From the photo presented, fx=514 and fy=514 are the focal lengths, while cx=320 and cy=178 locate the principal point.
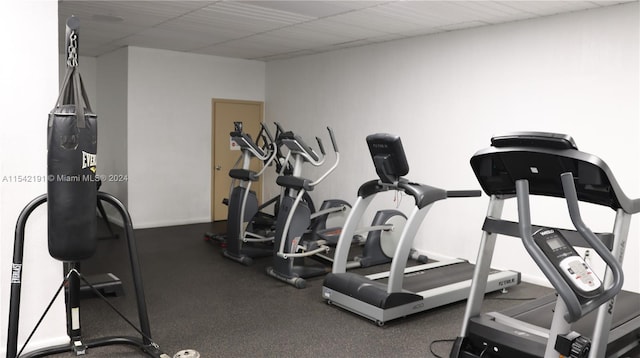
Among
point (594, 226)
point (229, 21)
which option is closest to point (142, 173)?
point (229, 21)

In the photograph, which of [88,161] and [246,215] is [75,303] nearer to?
[88,161]

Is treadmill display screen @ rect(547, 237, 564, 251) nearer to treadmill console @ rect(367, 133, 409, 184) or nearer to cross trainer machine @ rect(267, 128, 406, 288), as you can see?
treadmill console @ rect(367, 133, 409, 184)

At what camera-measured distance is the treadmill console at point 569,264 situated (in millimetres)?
2018

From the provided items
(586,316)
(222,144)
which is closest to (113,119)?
(222,144)

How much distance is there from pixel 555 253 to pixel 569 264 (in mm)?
66

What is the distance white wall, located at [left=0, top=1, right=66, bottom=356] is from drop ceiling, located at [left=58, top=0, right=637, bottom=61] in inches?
69.0

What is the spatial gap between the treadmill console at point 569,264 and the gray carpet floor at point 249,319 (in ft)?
5.32

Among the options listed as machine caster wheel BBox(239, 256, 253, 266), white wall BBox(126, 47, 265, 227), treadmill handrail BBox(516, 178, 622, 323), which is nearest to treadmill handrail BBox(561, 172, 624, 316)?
treadmill handrail BBox(516, 178, 622, 323)

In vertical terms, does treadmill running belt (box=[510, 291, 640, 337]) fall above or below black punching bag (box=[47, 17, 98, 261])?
below

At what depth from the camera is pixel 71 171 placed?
2.78 meters

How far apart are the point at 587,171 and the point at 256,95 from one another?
22.9ft

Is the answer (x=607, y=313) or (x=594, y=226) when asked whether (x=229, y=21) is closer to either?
(x=594, y=226)

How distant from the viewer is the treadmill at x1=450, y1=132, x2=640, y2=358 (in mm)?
2057

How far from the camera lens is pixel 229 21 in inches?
220
